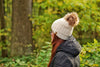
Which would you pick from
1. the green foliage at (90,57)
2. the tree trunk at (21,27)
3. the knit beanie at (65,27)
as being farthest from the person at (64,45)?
the tree trunk at (21,27)

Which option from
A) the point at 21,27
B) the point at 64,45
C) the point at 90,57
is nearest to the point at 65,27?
the point at 64,45

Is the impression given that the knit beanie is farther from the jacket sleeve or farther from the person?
the jacket sleeve

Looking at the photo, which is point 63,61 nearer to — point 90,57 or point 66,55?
point 66,55

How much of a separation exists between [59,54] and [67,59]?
128mm

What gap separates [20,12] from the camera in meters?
6.96

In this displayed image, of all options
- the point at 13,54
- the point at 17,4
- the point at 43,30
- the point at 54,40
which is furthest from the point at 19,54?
the point at 54,40

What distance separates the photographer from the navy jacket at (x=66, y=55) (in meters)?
2.14

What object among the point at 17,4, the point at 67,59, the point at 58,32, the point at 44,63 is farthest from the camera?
the point at 17,4

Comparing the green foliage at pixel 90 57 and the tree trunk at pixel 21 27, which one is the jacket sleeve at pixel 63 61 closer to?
the green foliage at pixel 90 57

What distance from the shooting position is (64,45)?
7.39 feet

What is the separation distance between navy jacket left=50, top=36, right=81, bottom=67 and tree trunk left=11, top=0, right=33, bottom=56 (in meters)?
4.77

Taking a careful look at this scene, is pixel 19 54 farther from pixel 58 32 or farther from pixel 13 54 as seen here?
pixel 58 32

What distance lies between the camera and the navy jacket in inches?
84.4

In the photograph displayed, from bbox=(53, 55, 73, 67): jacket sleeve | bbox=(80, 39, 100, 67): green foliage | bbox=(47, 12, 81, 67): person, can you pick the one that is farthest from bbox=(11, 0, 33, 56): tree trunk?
bbox=(53, 55, 73, 67): jacket sleeve
